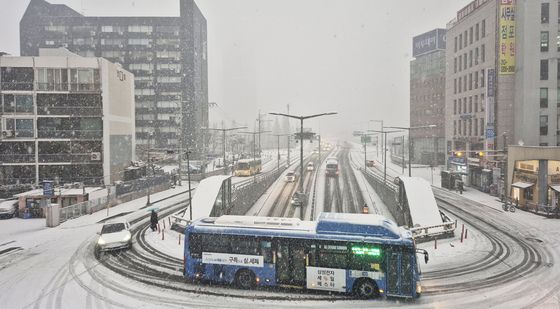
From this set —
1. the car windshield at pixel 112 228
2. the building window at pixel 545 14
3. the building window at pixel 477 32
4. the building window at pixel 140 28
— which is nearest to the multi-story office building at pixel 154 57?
the building window at pixel 140 28

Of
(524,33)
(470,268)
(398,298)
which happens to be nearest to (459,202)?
(524,33)

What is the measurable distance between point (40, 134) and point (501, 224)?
5215 centimetres

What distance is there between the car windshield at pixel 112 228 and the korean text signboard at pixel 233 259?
9801mm

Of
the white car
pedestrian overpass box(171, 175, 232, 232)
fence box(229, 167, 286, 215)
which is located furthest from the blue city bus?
fence box(229, 167, 286, 215)

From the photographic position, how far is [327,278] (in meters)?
17.4

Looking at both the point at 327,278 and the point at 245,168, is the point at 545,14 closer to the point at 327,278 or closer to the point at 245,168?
the point at 245,168

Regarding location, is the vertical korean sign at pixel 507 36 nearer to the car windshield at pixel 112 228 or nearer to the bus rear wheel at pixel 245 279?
the bus rear wheel at pixel 245 279

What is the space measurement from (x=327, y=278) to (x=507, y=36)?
43.4m

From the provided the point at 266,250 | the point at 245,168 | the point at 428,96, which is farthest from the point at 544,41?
the point at 428,96

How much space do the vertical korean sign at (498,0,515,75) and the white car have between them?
4484 cm

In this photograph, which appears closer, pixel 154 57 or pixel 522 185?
pixel 522 185

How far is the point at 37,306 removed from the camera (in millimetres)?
16484

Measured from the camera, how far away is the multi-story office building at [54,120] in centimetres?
5244

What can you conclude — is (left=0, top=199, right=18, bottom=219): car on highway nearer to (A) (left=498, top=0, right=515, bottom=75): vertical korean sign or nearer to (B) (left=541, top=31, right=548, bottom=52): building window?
(A) (left=498, top=0, right=515, bottom=75): vertical korean sign
